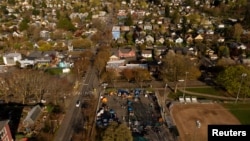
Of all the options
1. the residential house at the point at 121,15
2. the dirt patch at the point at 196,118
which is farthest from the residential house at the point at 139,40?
the dirt patch at the point at 196,118

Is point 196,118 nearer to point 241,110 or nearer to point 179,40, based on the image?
point 241,110

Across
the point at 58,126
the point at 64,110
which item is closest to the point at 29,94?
the point at 64,110

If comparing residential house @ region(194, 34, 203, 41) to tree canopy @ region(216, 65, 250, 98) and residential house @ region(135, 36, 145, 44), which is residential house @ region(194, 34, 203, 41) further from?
tree canopy @ region(216, 65, 250, 98)

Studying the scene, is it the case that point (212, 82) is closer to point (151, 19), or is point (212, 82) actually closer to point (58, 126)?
point (58, 126)

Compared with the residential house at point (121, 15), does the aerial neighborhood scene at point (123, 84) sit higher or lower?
lower

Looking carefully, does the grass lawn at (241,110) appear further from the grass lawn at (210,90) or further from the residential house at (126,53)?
the residential house at (126,53)

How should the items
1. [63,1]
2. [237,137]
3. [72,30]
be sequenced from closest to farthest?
[237,137] → [72,30] → [63,1]
